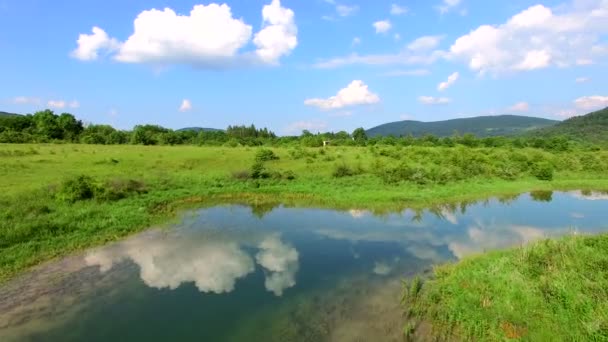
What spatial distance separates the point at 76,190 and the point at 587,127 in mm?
159253

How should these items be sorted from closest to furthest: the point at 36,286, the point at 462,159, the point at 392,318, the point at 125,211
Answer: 1. the point at 392,318
2. the point at 36,286
3. the point at 125,211
4. the point at 462,159

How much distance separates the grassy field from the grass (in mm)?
11578

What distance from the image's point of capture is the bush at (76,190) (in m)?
21.1

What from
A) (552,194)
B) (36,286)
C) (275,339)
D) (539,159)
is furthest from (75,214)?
(539,159)

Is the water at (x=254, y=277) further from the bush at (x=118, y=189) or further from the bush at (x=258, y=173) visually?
the bush at (x=258, y=173)

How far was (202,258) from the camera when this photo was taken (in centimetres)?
1510

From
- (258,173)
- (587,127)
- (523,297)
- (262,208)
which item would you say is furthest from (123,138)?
(587,127)

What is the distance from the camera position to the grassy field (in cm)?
1714

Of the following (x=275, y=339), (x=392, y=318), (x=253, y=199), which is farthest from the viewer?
(x=253, y=199)

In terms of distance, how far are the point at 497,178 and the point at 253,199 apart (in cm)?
2305

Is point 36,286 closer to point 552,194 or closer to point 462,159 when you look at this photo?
point 552,194

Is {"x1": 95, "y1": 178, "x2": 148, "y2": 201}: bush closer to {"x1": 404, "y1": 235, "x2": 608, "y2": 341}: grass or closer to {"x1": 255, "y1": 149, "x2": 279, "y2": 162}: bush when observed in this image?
{"x1": 255, "y1": 149, "x2": 279, "y2": 162}: bush

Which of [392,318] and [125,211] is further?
[125,211]

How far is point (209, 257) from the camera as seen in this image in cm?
1525
